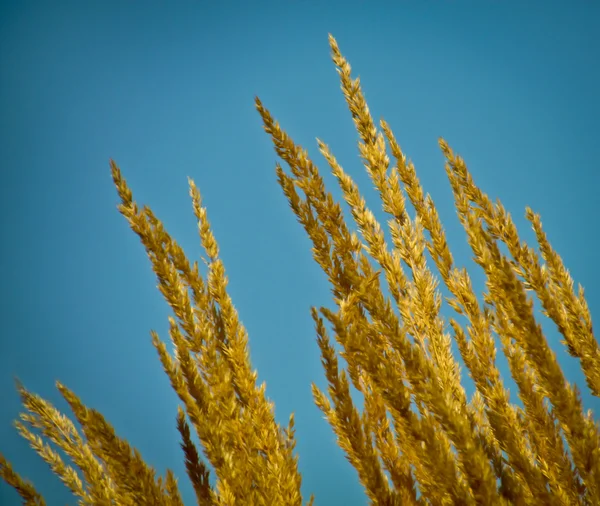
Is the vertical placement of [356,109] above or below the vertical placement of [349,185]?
above

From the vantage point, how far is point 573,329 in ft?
6.21

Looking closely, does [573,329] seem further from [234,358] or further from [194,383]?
[194,383]

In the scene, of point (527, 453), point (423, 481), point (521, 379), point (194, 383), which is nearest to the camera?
point (194, 383)

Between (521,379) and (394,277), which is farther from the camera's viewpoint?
(394,277)

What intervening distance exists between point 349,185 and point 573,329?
1.03m

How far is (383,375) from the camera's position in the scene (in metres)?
1.22

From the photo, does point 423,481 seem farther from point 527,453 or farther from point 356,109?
point 356,109

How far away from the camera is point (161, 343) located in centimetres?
143

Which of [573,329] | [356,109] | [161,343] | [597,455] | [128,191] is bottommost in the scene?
[597,455]

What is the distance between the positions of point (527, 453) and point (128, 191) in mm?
1673

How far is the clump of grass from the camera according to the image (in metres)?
1.25

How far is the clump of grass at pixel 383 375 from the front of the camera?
1246 mm

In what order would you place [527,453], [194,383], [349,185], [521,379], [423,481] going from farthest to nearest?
1. [349,185]
2. [527,453]
3. [423,481]
4. [521,379]
5. [194,383]

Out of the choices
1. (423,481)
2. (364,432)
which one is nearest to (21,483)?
(364,432)
